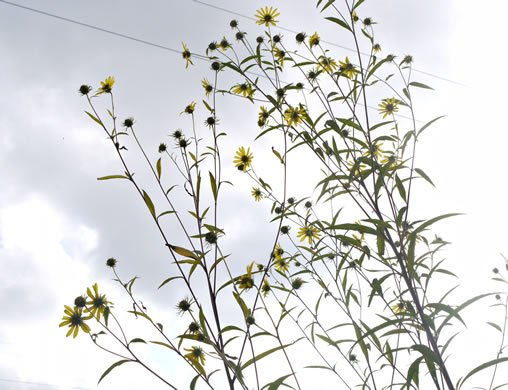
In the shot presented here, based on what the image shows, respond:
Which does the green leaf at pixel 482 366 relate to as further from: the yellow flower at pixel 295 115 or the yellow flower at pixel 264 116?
the yellow flower at pixel 264 116

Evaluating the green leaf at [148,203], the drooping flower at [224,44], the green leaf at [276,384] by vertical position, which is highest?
the drooping flower at [224,44]

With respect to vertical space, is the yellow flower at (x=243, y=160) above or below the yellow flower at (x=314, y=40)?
below

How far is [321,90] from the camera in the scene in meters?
1.19

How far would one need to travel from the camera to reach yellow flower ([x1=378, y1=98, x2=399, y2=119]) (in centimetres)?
139

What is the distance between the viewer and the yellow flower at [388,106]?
4.56 ft

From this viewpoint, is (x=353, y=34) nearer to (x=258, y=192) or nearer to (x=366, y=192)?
(x=366, y=192)

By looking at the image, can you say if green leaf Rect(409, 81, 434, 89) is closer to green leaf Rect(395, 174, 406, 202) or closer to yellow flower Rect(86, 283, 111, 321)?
green leaf Rect(395, 174, 406, 202)

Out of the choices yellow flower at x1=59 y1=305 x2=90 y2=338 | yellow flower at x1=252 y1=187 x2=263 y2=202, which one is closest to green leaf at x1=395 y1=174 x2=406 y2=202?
yellow flower at x1=59 y1=305 x2=90 y2=338

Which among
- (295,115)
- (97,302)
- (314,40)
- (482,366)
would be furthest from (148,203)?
(314,40)

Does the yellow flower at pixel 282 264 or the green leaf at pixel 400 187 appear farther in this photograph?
the yellow flower at pixel 282 264

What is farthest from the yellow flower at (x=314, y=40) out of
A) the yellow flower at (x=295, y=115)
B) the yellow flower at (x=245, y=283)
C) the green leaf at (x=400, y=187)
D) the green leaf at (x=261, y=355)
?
the green leaf at (x=261, y=355)

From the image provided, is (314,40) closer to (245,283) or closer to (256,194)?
(256,194)

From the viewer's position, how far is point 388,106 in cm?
141

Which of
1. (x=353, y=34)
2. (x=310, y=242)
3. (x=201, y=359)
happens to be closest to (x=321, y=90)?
(x=353, y=34)
